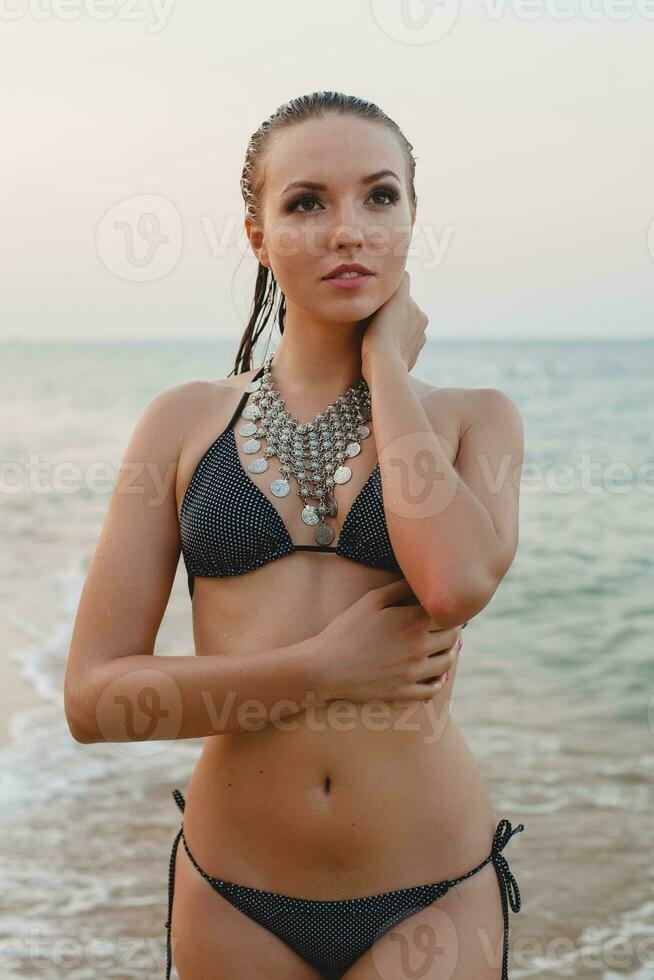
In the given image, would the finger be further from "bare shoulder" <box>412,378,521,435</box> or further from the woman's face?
the woman's face

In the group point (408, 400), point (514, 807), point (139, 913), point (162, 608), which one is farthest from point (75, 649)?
point (514, 807)

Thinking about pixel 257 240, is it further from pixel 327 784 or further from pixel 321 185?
pixel 327 784

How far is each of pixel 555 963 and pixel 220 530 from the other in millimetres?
2943

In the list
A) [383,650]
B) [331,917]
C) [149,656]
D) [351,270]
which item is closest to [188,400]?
[351,270]

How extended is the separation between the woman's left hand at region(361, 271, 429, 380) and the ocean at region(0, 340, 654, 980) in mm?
2883

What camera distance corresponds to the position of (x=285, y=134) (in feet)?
7.84

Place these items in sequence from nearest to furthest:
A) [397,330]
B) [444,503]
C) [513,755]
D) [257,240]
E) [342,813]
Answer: [444,503] < [342,813] < [397,330] < [257,240] < [513,755]

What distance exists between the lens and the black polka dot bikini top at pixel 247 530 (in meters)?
2.25

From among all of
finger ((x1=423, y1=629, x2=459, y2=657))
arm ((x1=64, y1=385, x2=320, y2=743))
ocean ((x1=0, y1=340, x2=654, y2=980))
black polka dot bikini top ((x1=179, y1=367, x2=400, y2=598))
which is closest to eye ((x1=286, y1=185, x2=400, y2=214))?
arm ((x1=64, y1=385, x2=320, y2=743))

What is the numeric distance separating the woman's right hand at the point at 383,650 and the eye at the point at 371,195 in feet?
2.64

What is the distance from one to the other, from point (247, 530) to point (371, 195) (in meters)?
0.75

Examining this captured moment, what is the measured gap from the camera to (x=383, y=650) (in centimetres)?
215

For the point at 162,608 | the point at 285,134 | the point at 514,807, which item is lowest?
the point at 514,807

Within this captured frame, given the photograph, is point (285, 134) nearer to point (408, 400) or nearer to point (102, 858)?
point (408, 400)
